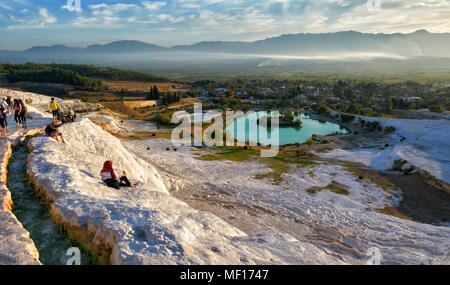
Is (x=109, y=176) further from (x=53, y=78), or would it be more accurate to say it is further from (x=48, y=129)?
(x=53, y=78)

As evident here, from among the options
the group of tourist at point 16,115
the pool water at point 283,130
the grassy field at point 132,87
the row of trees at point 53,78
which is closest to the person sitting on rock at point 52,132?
the group of tourist at point 16,115

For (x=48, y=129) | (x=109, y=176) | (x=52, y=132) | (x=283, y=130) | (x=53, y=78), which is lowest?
(x=283, y=130)

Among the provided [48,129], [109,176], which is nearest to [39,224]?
[109,176]

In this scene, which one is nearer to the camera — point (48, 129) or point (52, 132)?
point (48, 129)

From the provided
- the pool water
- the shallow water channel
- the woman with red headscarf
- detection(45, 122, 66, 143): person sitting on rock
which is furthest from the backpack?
the pool water

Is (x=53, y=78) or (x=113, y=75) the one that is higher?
(x=113, y=75)

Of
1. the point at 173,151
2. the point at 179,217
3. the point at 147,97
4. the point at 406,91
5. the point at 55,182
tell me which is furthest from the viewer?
the point at 406,91

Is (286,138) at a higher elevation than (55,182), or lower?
lower

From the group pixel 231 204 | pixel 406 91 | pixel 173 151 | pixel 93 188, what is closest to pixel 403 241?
pixel 231 204

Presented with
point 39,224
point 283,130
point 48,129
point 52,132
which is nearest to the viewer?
point 39,224
